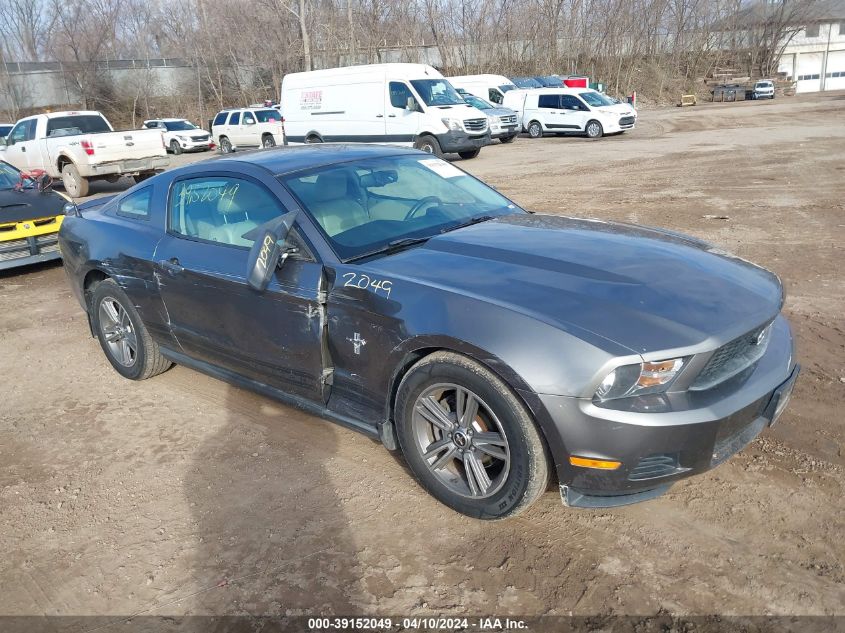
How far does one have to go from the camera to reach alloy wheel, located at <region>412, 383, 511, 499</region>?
2.91 meters

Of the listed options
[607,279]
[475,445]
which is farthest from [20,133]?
[607,279]

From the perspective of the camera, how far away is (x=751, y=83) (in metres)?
54.6

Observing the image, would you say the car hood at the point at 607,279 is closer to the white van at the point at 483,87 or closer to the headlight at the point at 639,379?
the headlight at the point at 639,379

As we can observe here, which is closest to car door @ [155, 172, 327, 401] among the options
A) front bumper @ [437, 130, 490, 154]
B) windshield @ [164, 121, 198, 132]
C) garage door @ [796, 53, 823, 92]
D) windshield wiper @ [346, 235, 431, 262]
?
windshield wiper @ [346, 235, 431, 262]

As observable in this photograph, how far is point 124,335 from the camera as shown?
493cm

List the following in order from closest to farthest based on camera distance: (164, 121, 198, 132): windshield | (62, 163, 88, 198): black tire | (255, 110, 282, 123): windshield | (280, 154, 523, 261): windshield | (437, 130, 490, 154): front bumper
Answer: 1. (280, 154, 523, 261): windshield
2. (62, 163, 88, 198): black tire
3. (437, 130, 490, 154): front bumper
4. (255, 110, 282, 123): windshield
5. (164, 121, 198, 132): windshield

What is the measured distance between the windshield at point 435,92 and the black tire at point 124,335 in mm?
15189

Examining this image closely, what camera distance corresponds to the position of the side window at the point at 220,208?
3820 mm

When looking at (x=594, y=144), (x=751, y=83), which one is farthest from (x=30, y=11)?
(x=751, y=83)

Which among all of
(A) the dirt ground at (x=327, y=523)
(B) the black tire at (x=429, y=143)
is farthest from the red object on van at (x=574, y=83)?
(A) the dirt ground at (x=327, y=523)

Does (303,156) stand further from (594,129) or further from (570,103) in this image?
(570,103)

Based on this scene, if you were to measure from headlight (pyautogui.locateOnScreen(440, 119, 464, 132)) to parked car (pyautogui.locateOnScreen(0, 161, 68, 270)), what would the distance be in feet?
37.1

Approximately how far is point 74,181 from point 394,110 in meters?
8.32

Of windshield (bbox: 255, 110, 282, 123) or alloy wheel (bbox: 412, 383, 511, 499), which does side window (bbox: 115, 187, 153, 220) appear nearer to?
alloy wheel (bbox: 412, 383, 511, 499)
